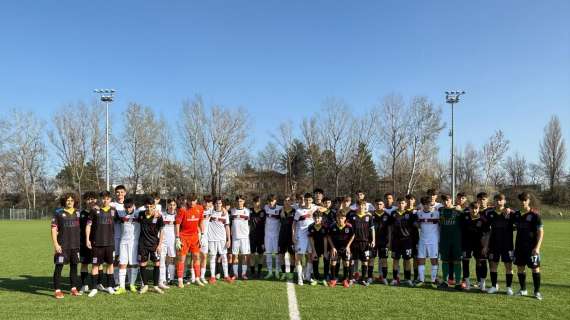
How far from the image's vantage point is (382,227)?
29.8ft

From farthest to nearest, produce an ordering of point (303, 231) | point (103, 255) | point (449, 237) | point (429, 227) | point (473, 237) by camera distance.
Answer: point (303, 231) → point (429, 227) → point (449, 237) → point (473, 237) → point (103, 255)

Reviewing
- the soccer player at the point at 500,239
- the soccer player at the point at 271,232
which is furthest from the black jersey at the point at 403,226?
the soccer player at the point at 271,232

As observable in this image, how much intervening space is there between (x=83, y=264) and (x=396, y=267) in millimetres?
6596

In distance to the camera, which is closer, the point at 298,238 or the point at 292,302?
the point at 292,302

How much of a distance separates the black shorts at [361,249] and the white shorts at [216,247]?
9.59 feet

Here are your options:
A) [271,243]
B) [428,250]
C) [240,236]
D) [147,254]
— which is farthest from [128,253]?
[428,250]

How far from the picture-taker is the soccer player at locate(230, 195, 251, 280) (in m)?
9.52

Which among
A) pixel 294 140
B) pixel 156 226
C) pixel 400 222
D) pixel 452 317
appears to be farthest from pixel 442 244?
pixel 294 140

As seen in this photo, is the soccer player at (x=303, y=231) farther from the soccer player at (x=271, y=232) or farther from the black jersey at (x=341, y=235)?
the soccer player at (x=271, y=232)

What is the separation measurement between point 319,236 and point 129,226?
4032mm

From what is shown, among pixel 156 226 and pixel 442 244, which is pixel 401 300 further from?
pixel 156 226

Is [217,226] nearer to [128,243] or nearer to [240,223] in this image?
[240,223]

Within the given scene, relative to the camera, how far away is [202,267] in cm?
908

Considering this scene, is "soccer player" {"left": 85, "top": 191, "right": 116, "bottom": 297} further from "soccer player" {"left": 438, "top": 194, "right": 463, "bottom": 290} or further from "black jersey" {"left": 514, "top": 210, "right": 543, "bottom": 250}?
"black jersey" {"left": 514, "top": 210, "right": 543, "bottom": 250}
